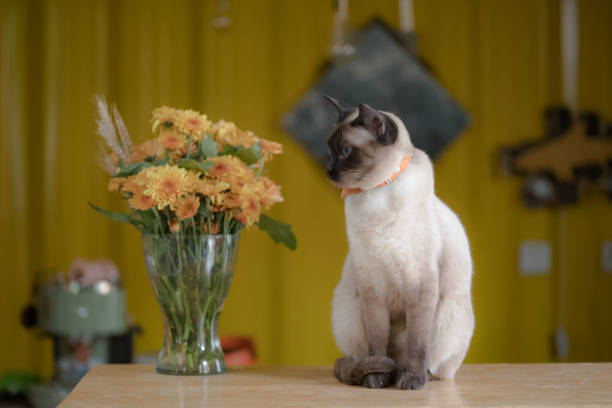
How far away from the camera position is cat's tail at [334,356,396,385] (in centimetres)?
87

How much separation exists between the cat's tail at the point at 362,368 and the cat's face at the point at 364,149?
23 cm

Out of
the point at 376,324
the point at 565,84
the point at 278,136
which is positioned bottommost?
the point at 376,324

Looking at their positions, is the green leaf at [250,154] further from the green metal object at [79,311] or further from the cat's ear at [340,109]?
the green metal object at [79,311]

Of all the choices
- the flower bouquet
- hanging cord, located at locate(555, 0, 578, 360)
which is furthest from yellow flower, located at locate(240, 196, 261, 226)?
hanging cord, located at locate(555, 0, 578, 360)

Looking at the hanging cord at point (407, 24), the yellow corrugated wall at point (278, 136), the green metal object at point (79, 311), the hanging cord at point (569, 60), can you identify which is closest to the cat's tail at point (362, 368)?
the green metal object at point (79, 311)

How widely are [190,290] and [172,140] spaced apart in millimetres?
216

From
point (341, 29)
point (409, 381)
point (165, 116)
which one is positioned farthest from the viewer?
point (341, 29)

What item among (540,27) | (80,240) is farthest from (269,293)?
(540,27)

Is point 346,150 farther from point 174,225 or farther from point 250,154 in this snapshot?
point 174,225

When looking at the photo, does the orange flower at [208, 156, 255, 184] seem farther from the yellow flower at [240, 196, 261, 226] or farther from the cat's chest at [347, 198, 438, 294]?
the cat's chest at [347, 198, 438, 294]

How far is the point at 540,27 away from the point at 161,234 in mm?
2167

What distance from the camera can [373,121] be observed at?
2.84 ft

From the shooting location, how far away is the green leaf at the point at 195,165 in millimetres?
912

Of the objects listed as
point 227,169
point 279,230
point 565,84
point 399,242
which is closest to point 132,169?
point 227,169
